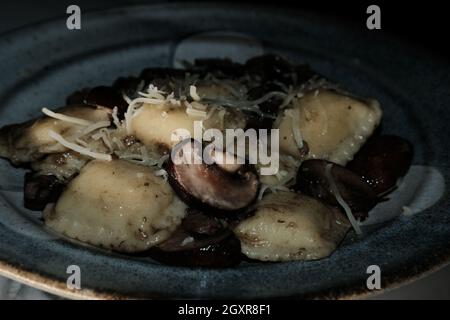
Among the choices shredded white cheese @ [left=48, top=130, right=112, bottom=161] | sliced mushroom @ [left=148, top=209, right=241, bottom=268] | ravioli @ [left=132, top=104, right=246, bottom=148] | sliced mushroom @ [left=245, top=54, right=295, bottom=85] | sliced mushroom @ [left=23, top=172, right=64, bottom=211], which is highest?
sliced mushroom @ [left=245, top=54, right=295, bottom=85]

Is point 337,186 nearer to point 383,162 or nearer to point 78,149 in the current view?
point 383,162

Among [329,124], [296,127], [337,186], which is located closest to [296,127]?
[296,127]

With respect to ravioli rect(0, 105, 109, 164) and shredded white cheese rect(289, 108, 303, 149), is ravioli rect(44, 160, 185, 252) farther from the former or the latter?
shredded white cheese rect(289, 108, 303, 149)

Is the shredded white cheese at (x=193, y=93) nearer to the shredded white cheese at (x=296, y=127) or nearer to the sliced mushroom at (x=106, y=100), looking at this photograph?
the sliced mushroom at (x=106, y=100)

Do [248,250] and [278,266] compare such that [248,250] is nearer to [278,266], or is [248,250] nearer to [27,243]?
[278,266]

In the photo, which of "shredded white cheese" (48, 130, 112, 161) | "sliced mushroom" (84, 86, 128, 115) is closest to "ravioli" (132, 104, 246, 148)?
"sliced mushroom" (84, 86, 128, 115)

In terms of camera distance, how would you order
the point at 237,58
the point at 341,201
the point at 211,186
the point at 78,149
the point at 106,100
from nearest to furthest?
1. the point at 211,186
2. the point at 341,201
3. the point at 78,149
4. the point at 106,100
5. the point at 237,58
